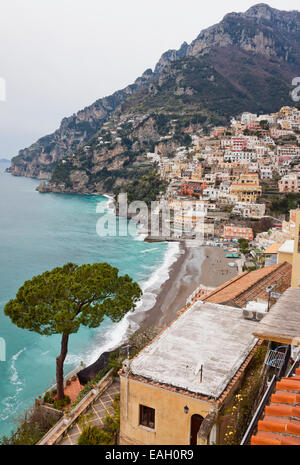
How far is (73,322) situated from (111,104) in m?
196

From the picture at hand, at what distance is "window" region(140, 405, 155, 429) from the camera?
591cm

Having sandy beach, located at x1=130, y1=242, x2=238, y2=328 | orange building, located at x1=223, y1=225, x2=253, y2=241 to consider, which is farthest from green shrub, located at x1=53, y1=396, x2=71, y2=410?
orange building, located at x1=223, y1=225, x2=253, y2=241

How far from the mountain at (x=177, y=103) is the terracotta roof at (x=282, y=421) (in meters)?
96.8

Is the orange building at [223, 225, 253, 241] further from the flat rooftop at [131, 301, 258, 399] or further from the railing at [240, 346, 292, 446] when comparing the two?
the railing at [240, 346, 292, 446]

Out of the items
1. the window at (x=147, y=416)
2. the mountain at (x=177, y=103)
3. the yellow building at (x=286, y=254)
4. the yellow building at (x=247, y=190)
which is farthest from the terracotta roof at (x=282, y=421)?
the mountain at (x=177, y=103)

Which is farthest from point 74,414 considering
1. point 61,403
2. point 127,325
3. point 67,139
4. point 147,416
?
point 67,139

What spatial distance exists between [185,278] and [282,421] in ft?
90.2

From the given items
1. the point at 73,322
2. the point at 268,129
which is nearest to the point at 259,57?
the point at 268,129

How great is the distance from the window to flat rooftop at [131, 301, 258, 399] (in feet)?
1.73

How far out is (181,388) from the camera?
222 inches

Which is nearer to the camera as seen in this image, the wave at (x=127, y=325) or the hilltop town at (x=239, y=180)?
the wave at (x=127, y=325)

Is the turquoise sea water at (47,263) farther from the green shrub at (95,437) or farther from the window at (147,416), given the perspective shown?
the window at (147,416)

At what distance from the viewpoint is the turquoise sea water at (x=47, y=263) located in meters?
16.4

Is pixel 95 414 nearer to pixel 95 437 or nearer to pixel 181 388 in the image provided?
pixel 95 437
